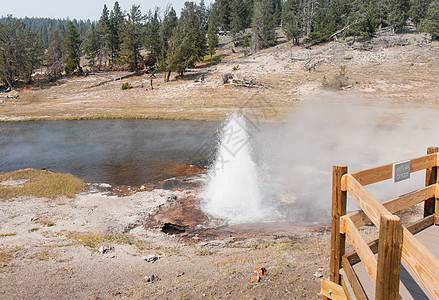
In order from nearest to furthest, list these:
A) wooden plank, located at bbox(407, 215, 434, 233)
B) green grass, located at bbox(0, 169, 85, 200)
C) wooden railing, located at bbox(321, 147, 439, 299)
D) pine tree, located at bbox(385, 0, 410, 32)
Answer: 1. wooden railing, located at bbox(321, 147, 439, 299)
2. wooden plank, located at bbox(407, 215, 434, 233)
3. green grass, located at bbox(0, 169, 85, 200)
4. pine tree, located at bbox(385, 0, 410, 32)

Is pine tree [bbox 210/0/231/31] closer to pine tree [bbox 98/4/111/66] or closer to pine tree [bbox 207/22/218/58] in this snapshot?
pine tree [bbox 207/22/218/58]

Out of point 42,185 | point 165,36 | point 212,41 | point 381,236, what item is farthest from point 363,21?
point 381,236

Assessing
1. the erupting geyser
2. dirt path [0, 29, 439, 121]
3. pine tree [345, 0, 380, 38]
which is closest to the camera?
the erupting geyser

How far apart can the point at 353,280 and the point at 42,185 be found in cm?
1543

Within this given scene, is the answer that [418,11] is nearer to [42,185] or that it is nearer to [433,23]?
[433,23]

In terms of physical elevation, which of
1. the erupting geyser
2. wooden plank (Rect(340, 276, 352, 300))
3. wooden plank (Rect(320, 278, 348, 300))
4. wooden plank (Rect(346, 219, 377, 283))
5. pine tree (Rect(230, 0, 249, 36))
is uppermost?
pine tree (Rect(230, 0, 249, 36))

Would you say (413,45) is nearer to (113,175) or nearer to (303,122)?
(303,122)

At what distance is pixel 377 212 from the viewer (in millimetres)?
3529

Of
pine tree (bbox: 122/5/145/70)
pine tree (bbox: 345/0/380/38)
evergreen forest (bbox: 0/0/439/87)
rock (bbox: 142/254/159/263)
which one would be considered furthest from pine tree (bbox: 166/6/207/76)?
rock (bbox: 142/254/159/263)

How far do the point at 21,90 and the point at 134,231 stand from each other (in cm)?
6343

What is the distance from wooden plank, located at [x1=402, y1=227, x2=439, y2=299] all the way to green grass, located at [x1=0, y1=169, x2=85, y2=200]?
47.0ft

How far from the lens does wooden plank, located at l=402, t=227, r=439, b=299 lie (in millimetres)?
2744

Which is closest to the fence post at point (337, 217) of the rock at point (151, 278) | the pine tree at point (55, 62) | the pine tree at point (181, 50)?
the rock at point (151, 278)

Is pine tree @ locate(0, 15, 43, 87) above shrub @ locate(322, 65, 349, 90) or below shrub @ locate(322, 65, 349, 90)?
above
